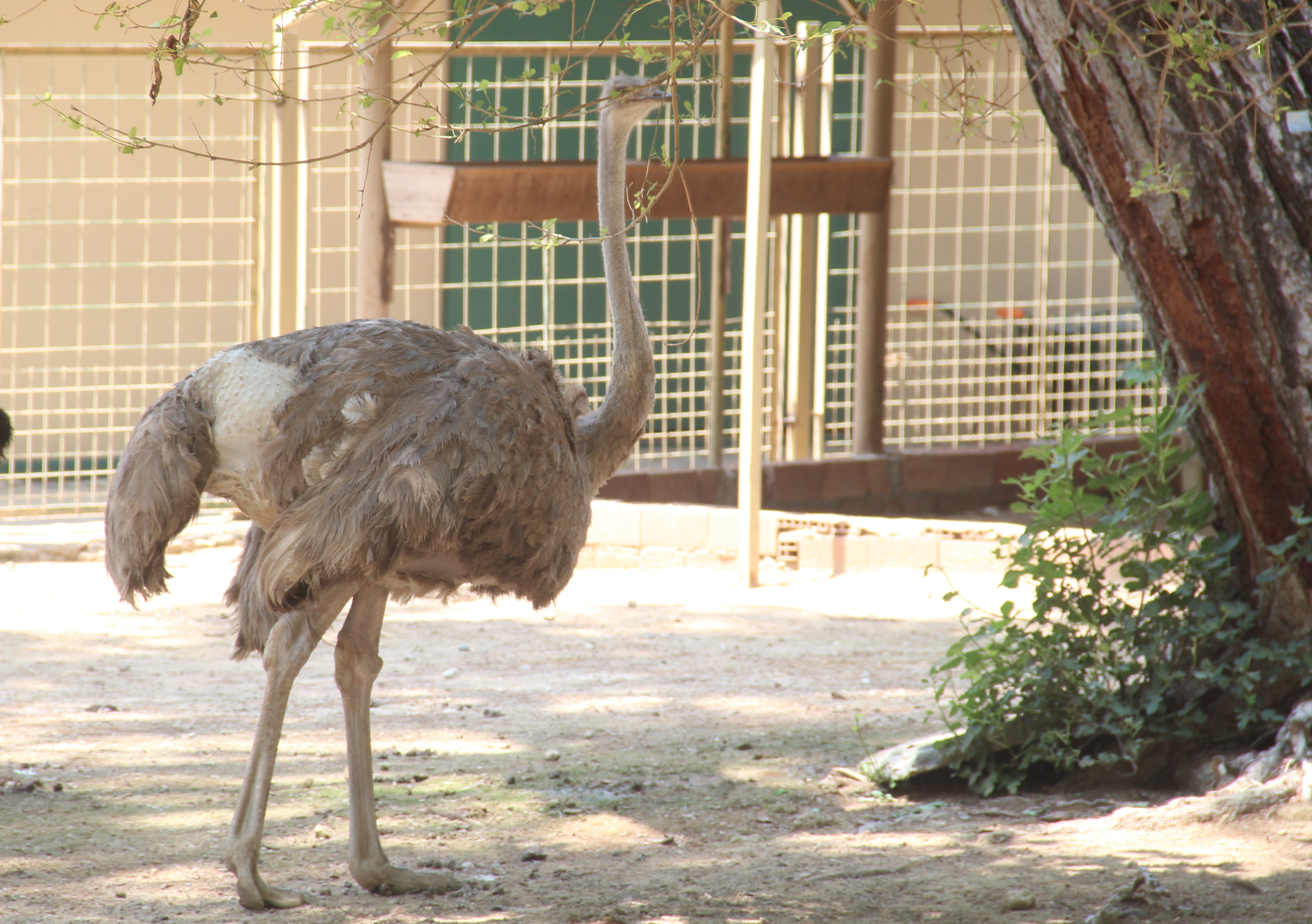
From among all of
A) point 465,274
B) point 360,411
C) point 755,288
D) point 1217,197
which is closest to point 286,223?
point 465,274

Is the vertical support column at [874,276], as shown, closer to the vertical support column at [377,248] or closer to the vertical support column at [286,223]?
the vertical support column at [377,248]

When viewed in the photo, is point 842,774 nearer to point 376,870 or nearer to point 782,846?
point 782,846

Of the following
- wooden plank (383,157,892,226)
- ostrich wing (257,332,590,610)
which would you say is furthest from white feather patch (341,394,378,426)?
wooden plank (383,157,892,226)

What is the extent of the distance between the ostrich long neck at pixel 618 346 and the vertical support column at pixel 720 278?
3.41m

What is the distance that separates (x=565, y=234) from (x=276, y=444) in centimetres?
733

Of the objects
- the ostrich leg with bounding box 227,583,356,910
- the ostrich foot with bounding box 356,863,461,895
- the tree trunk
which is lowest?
the ostrich foot with bounding box 356,863,461,895

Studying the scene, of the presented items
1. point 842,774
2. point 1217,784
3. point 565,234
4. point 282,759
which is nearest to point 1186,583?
point 1217,784

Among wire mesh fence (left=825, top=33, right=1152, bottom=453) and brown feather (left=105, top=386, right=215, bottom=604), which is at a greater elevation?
wire mesh fence (left=825, top=33, right=1152, bottom=453)

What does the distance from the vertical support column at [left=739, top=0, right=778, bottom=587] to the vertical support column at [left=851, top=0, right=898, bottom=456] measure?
1495 mm

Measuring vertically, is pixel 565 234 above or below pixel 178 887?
above

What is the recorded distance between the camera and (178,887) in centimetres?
340

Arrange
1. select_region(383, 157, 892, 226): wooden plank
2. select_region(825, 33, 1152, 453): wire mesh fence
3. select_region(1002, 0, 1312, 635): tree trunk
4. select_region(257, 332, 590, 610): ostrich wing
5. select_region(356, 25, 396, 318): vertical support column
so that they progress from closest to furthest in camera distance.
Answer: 1. select_region(257, 332, 590, 610): ostrich wing
2. select_region(1002, 0, 1312, 635): tree trunk
3. select_region(383, 157, 892, 226): wooden plank
4. select_region(356, 25, 396, 318): vertical support column
5. select_region(825, 33, 1152, 453): wire mesh fence

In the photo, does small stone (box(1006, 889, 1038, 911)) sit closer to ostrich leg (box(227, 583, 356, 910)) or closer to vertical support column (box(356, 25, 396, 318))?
ostrich leg (box(227, 583, 356, 910))

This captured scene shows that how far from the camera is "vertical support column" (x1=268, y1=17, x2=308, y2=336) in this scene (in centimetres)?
761
